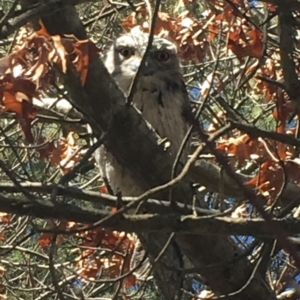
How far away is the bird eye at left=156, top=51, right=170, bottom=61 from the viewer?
13.4ft

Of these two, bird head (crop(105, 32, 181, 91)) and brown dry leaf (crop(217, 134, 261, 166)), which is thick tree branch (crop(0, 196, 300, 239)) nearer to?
brown dry leaf (crop(217, 134, 261, 166))

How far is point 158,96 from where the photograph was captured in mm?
3771

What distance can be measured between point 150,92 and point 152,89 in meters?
0.03

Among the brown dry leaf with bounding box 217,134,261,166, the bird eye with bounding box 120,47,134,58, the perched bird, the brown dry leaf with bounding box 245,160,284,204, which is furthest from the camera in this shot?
the bird eye with bounding box 120,47,134,58

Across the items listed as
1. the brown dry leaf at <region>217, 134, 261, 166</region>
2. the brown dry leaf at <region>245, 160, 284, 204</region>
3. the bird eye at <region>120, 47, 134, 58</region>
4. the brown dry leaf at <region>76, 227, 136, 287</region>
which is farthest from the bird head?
the brown dry leaf at <region>245, 160, 284, 204</region>

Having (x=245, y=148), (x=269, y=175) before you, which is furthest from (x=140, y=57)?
(x=269, y=175)

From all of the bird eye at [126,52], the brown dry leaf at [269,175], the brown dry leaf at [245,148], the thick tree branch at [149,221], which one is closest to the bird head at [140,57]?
the bird eye at [126,52]

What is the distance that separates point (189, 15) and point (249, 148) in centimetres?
143

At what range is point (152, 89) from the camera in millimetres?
3805

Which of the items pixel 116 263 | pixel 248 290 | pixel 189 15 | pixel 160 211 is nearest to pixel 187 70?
pixel 189 15

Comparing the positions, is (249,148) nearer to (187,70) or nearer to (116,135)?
(116,135)

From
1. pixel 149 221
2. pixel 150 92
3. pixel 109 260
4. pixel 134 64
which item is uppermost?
pixel 149 221

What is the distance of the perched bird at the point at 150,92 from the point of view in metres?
3.44

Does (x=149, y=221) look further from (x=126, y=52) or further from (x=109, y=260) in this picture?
(x=126, y=52)
